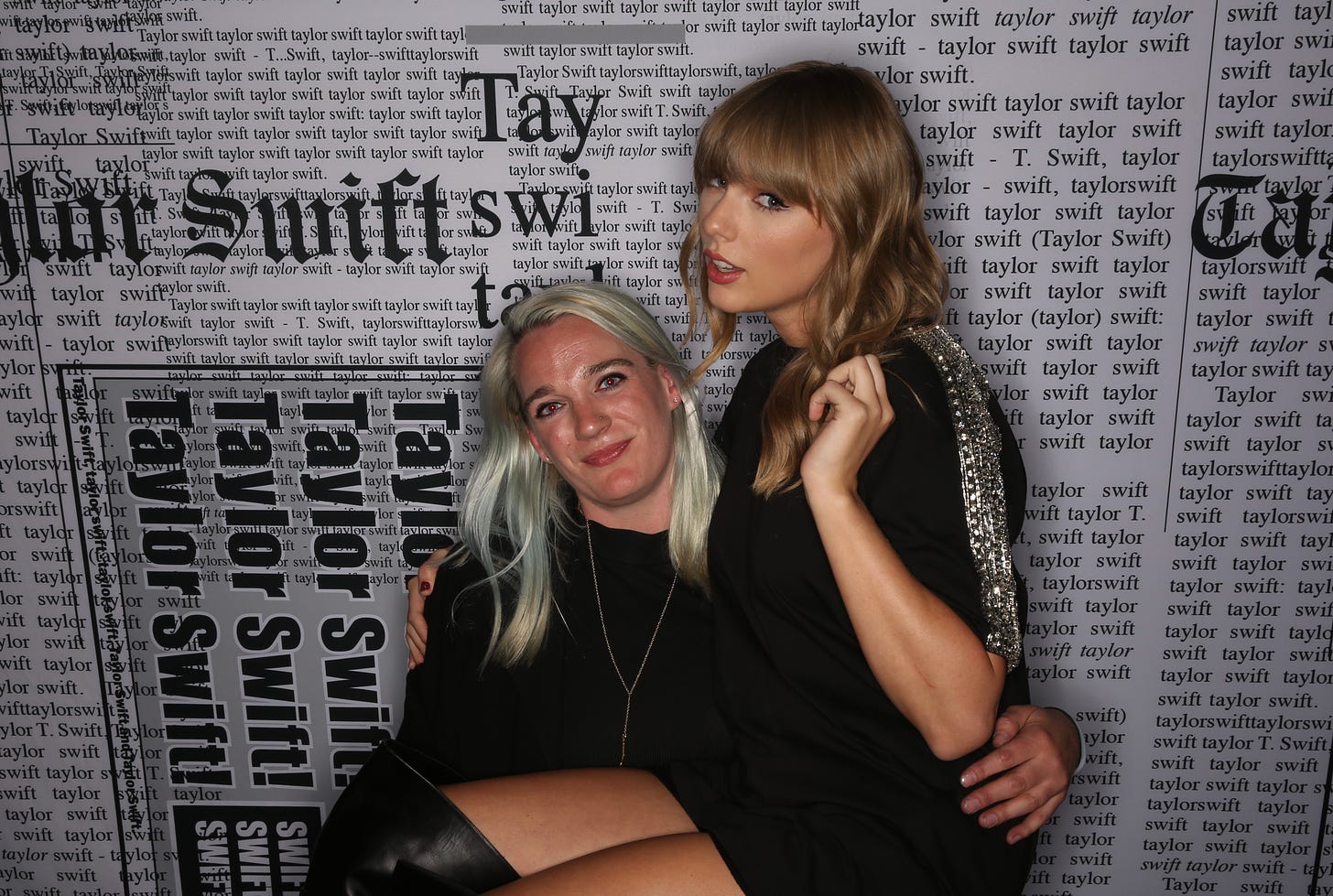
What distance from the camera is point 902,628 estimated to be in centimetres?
115

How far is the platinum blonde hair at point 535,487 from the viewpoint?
176 cm

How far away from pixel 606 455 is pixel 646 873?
72 cm

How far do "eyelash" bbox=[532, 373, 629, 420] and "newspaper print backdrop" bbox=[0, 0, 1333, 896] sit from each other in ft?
1.07

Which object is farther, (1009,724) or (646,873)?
(1009,724)

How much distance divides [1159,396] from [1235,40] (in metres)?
0.70

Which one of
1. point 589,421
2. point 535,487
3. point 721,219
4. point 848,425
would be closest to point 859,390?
point 848,425

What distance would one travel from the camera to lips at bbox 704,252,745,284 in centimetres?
138

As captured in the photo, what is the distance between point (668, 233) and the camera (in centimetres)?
195

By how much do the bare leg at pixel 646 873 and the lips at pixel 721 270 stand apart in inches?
31.1

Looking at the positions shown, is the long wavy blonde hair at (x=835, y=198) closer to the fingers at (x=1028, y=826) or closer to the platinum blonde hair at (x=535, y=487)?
the platinum blonde hair at (x=535, y=487)

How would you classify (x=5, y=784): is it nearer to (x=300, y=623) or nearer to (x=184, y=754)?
(x=184, y=754)

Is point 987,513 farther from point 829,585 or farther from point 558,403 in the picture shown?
point 558,403

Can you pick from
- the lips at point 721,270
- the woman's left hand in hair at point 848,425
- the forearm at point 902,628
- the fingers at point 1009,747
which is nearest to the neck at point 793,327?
the lips at point 721,270

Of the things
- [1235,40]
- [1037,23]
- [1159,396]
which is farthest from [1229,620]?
[1037,23]
